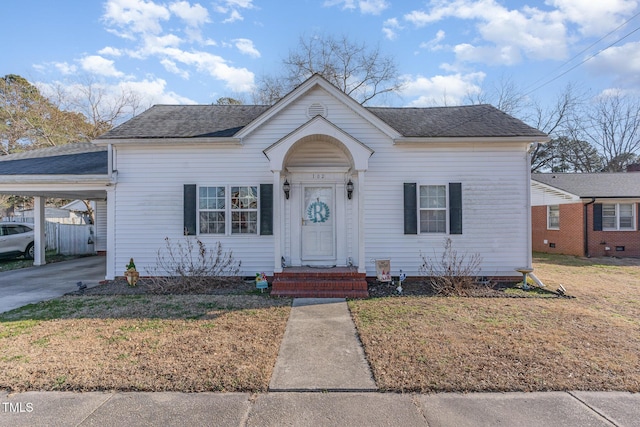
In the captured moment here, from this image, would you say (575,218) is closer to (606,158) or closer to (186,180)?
(186,180)

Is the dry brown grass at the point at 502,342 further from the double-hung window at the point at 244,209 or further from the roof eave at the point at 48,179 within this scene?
the roof eave at the point at 48,179

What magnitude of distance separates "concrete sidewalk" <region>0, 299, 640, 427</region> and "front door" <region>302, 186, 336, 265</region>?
514 centimetres

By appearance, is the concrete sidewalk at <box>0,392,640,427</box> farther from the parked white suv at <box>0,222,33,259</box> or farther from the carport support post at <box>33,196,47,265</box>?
the parked white suv at <box>0,222,33,259</box>

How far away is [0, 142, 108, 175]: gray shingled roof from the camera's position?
9.14 meters

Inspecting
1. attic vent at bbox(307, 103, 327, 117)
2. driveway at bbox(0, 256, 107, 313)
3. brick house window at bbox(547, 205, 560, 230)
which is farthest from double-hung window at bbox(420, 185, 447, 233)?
brick house window at bbox(547, 205, 560, 230)

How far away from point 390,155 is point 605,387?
621 cm

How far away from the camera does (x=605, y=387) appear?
3465 millimetres

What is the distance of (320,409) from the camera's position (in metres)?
3.11

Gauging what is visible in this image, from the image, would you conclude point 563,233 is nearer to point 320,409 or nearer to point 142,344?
point 320,409

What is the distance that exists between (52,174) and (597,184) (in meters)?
22.0

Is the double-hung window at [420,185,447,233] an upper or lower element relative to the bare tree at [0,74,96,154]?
lower

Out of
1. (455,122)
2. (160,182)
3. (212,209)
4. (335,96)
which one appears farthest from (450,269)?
(160,182)

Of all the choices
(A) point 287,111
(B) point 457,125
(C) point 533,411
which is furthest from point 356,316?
(B) point 457,125

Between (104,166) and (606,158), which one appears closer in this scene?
(104,166)
